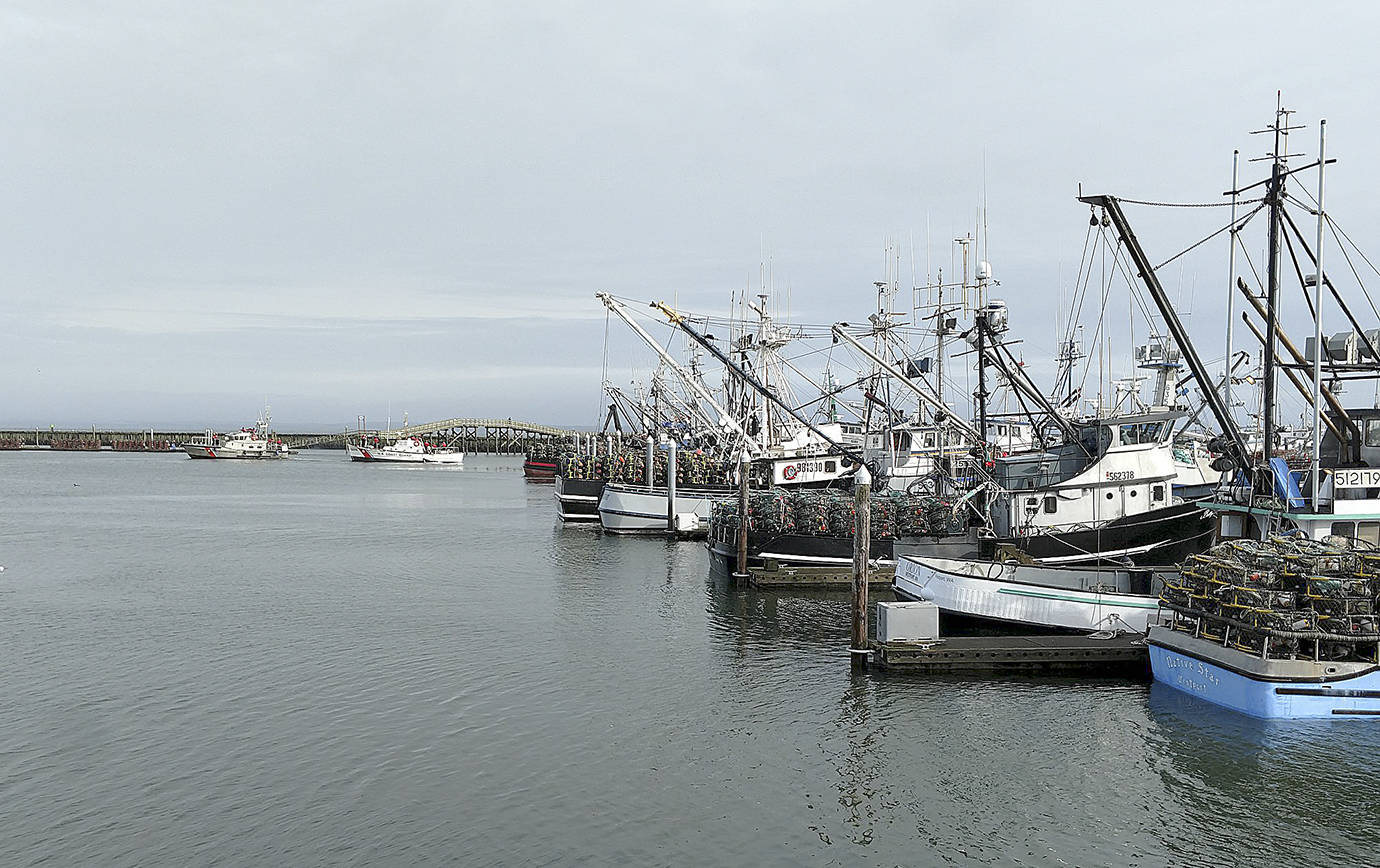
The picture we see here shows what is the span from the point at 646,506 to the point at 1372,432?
35.1 m

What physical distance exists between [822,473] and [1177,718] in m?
36.0

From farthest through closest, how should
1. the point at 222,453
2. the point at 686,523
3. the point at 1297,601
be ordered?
the point at 222,453 → the point at 686,523 → the point at 1297,601

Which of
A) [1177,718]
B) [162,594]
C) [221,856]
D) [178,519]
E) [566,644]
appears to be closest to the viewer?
[221,856]

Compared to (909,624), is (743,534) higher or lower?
higher

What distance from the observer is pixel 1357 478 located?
23844 millimetres

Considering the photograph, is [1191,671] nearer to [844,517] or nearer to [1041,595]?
[1041,595]

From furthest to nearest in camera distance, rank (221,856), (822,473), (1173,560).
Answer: (822,473) < (1173,560) < (221,856)

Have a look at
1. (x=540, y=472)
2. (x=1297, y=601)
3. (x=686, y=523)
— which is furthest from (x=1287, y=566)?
(x=540, y=472)

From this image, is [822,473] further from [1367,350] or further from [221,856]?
[221,856]

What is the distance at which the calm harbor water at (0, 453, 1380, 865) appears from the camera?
1500cm

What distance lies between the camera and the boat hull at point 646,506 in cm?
5522

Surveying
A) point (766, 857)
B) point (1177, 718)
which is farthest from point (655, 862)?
point (1177, 718)

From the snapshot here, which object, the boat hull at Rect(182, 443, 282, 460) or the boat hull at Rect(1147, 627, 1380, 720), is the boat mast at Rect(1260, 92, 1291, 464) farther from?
the boat hull at Rect(182, 443, 282, 460)

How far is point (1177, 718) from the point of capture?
804 inches
